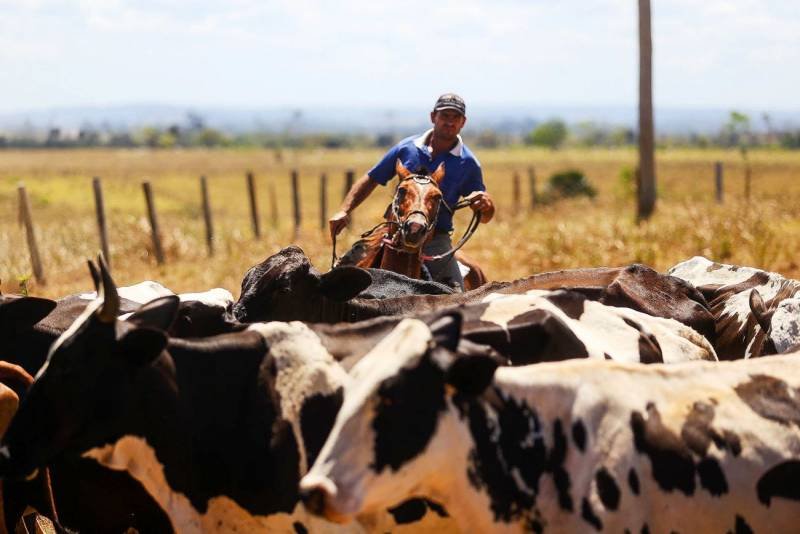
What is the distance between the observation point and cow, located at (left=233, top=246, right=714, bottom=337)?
5969mm

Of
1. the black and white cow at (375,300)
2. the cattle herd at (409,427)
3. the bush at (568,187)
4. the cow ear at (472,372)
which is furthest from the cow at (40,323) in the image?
the bush at (568,187)

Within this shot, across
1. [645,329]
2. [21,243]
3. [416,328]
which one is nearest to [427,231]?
[645,329]

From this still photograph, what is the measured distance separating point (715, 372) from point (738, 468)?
44 centimetres

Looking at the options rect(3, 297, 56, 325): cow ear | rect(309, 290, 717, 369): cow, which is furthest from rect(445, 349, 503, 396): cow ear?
rect(3, 297, 56, 325): cow ear

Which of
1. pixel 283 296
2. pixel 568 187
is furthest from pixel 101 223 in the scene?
pixel 568 187

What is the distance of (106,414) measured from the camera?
4.34 m

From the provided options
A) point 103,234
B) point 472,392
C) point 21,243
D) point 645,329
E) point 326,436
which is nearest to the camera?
point 472,392

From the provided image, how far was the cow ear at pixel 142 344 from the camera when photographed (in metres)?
4.22

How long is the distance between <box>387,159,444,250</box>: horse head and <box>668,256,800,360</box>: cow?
1.93 metres

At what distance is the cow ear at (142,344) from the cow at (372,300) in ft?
5.93

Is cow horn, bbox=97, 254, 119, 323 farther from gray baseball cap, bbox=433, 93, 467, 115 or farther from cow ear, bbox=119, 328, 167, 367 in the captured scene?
gray baseball cap, bbox=433, 93, 467, 115

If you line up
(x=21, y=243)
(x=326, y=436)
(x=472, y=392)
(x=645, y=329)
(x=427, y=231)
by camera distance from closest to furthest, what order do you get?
(x=472, y=392) → (x=326, y=436) → (x=645, y=329) → (x=427, y=231) → (x=21, y=243)

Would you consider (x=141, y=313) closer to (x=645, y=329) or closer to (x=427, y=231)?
(x=645, y=329)

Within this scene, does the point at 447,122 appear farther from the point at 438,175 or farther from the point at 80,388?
the point at 80,388
